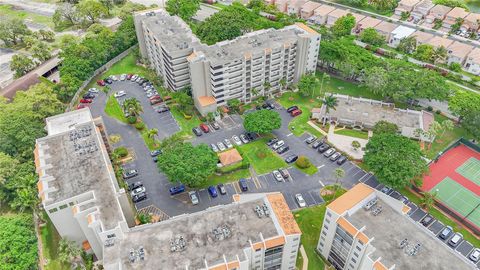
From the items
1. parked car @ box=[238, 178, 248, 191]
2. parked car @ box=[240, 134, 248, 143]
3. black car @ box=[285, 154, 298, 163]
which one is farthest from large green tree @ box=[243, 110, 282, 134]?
parked car @ box=[238, 178, 248, 191]

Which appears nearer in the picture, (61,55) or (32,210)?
(32,210)

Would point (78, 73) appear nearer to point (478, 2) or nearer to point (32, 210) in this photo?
point (32, 210)

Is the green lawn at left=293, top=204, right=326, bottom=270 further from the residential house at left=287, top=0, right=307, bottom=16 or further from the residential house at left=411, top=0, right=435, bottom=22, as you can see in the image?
the residential house at left=411, top=0, right=435, bottom=22

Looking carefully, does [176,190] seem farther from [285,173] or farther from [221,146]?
[285,173]

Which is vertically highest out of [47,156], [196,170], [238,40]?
[238,40]

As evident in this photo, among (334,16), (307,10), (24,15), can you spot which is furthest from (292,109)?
(24,15)

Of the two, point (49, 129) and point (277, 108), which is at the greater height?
point (49, 129)

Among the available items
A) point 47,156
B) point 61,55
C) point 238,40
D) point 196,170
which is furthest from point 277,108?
point 61,55
